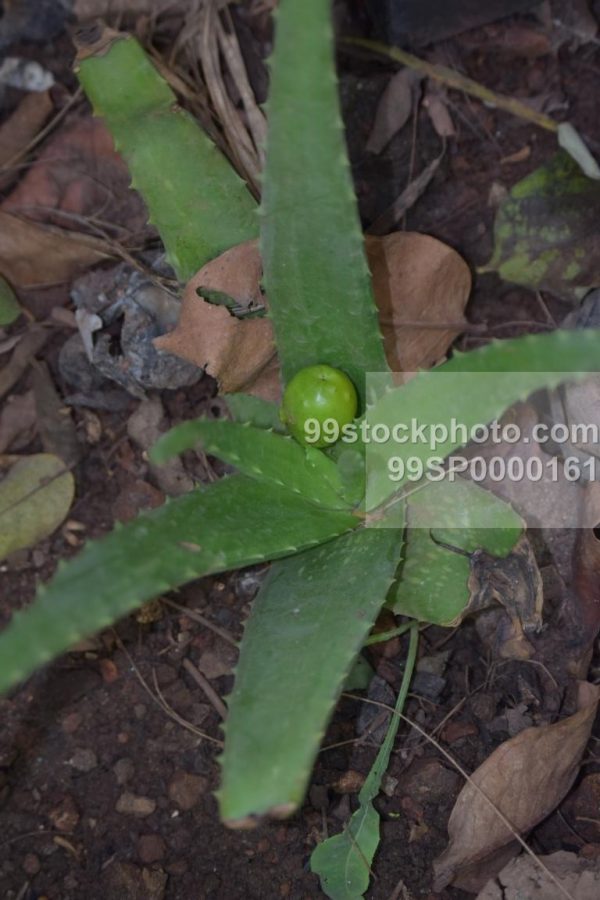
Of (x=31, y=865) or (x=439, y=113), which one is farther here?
(x=439, y=113)

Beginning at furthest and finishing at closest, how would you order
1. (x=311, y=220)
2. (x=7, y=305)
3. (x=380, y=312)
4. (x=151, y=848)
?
(x=7, y=305), (x=380, y=312), (x=151, y=848), (x=311, y=220)

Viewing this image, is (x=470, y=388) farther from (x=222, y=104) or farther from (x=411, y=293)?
(x=222, y=104)

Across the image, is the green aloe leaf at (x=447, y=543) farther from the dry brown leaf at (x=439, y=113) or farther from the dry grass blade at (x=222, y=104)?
the dry brown leaf at (x=439, y=113)

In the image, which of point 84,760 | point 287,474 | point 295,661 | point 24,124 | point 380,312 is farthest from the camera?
point 24,124

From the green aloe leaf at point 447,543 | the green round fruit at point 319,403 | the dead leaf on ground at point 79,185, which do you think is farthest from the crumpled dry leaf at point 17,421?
the green aloe leaf at point 447,543

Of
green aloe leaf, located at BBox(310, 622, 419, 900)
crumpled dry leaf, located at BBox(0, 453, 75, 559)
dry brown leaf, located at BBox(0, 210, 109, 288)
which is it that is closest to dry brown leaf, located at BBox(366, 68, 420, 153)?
dry brown leaf, located at BBox(0, 210, 109, 288)

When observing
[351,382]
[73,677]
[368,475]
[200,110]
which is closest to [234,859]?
[73,677]


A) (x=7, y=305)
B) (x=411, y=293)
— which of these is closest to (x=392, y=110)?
(x=411, y=293)
